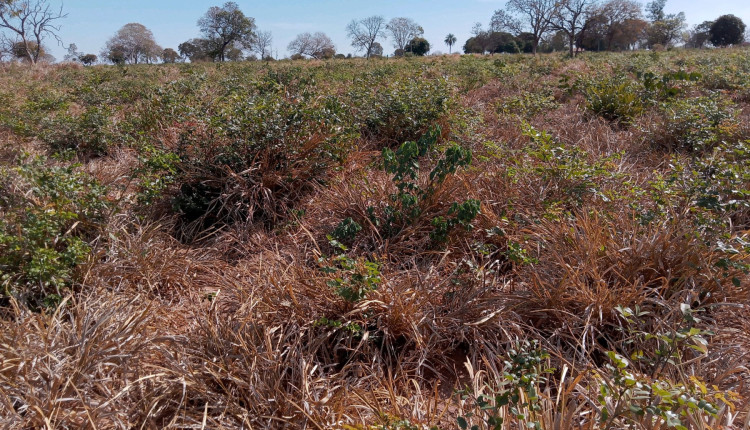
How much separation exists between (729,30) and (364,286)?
5123cm

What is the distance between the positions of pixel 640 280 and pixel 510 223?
0.87 m

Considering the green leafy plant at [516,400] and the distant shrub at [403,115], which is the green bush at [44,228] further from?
the distant shrub at [403,115]

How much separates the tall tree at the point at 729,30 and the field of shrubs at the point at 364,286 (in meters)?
46.9

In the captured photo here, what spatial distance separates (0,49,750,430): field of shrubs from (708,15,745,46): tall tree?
46859 millimetres

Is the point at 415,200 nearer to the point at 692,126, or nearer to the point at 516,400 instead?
the point at 516,400

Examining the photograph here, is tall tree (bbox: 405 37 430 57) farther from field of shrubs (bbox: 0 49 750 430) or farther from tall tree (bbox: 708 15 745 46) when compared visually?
field of shrubs (bbox: 0 49 750 430)

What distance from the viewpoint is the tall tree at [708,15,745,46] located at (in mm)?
38969

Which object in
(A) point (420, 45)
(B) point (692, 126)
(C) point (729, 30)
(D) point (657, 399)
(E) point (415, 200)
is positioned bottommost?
(D) point (657, 399)

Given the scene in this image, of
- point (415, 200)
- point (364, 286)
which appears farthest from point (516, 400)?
point (415, 200)

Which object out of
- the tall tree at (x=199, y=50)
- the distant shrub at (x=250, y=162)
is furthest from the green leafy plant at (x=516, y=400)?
the tall tree at (x=199, y=50)

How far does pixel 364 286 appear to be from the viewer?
224cm

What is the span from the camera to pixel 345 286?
222 cm

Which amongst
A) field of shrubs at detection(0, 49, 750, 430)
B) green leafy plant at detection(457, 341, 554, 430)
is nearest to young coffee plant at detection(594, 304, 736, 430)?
field of shrubs at detection(0, 49, 750, 430)

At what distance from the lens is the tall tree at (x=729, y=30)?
38969 millimetres
